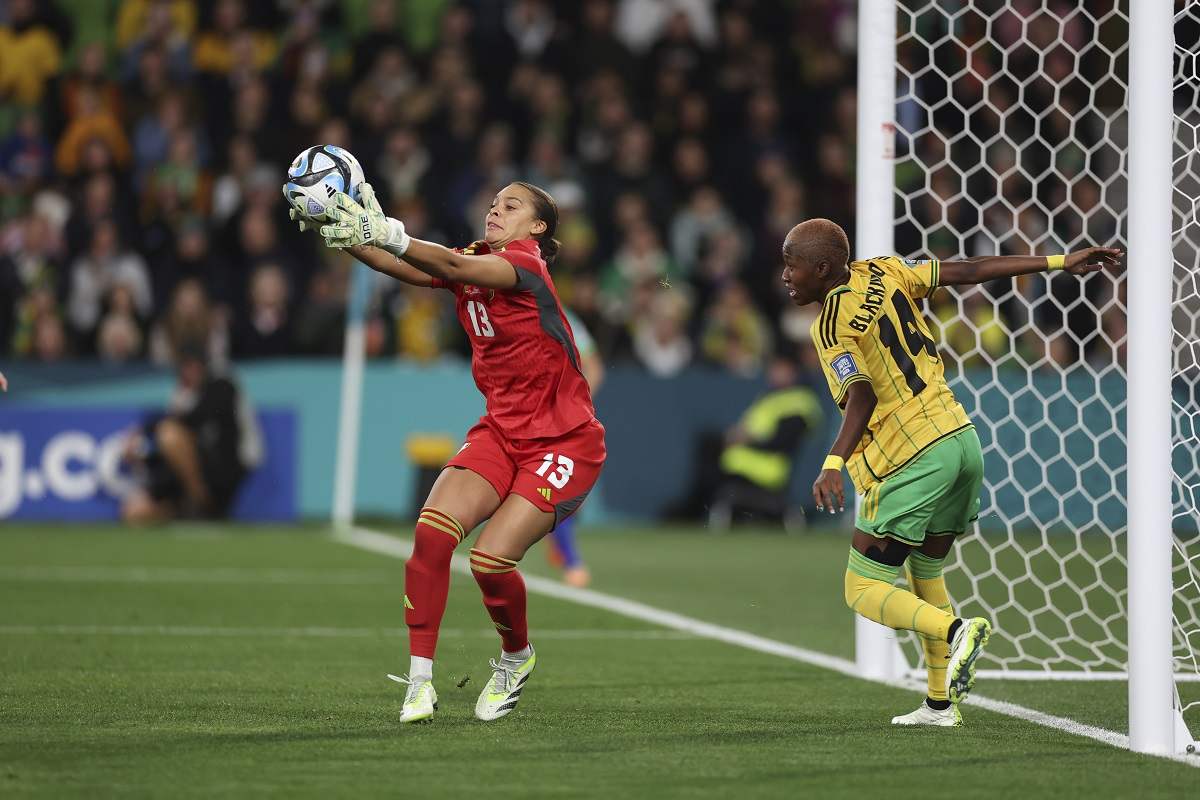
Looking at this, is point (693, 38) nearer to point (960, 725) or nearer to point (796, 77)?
point (796, 77)

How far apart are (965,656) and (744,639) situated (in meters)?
3.33

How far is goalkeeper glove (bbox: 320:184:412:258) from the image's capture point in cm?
589

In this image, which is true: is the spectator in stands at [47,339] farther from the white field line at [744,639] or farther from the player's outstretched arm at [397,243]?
the player's outstretched arm at [397,243]

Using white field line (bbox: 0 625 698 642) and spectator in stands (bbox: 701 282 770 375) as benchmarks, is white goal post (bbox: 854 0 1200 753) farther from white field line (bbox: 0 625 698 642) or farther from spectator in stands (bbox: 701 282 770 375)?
spectator in stands (bbox: 701 282 770 375)

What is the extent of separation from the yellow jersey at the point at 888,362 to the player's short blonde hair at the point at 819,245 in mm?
114

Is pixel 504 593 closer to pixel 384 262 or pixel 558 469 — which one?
pixel 558 469

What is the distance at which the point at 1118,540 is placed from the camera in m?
15.0

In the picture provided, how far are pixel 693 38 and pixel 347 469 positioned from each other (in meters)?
7.02

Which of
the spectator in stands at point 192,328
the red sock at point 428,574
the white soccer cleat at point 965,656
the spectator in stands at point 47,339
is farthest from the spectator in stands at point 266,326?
the white soccer cleat at point 965,656

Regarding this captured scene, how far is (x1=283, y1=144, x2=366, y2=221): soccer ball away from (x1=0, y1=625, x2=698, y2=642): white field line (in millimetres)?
3755

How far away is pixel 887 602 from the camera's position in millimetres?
6465

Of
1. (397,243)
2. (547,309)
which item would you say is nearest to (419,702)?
(547,309)

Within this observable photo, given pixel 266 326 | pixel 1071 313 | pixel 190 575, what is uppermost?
pixel 266 326

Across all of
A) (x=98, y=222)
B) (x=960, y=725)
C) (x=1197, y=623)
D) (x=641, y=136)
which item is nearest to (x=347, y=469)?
(x=98, y=222)
